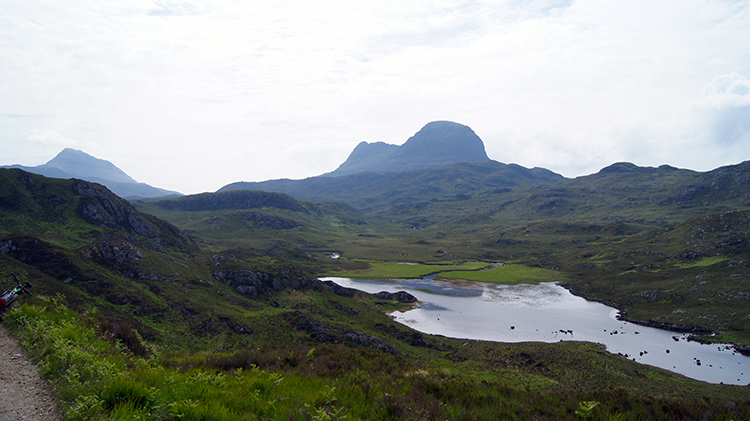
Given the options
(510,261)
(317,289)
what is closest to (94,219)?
(317,289)

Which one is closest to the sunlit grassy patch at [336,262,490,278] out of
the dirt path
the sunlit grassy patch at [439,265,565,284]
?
the sunlit grassy patch at [439,265,565,284]

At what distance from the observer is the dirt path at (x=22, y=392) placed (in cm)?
749

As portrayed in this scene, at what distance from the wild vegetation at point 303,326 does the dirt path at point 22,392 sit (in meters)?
0.39

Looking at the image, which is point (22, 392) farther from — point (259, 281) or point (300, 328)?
point (259, 281)

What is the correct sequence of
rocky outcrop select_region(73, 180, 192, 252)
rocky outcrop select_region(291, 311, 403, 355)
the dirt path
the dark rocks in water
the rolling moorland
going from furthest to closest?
the dark rocks in water, rocky outcrop select_region(73, 180, 192, 252), rocky outcrop select_region(291, 311, 403, 355), the rolling moorland, the dirt path

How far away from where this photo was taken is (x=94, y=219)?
3745 inches

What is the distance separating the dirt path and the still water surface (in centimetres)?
7138

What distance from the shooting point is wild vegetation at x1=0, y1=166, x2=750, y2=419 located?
400 inches

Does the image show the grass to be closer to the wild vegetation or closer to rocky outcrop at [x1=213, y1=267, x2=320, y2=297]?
the wild vegetation

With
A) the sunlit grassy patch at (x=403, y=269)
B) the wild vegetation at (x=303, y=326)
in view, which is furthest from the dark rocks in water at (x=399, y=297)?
the sunlit grassy patch at (x=403, y=269)

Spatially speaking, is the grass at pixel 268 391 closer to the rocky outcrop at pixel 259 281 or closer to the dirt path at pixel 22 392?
the dirt path at pixel 22 392

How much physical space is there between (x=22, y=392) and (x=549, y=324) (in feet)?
298

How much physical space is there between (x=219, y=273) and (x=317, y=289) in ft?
76.0

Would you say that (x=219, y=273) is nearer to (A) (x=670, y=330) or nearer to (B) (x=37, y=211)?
(B) (x=37, y=211)
